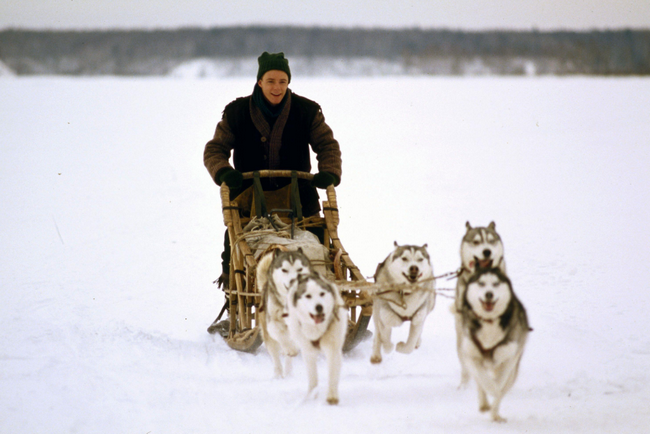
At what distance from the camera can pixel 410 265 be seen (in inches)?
122

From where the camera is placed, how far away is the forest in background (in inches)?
423

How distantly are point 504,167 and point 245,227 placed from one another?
691 centimetres

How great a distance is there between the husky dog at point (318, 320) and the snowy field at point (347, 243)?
23cm

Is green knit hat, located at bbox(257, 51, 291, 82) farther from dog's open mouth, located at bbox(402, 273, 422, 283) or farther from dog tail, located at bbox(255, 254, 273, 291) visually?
dog's open mouth, located at bbox(402, 273, 422, 283)

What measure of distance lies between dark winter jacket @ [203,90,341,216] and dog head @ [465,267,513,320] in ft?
6.79

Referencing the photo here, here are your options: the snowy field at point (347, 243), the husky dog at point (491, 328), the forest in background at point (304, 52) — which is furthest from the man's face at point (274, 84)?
the forest in background at point (304, 52)

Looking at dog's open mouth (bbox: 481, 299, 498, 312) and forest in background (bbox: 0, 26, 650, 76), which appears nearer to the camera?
dog's open mouth (bbox: 481, 299, 498, 312)

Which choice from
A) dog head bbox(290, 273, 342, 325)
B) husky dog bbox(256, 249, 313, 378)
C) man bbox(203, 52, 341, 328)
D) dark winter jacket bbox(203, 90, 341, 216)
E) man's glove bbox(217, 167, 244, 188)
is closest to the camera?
dog head bbox(290, 273, 342, 325)

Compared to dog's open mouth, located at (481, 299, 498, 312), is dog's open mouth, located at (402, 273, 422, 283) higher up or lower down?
lower down

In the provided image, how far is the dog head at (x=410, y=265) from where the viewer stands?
309cm

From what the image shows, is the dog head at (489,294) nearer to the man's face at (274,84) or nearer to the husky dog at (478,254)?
the husky dog at (478,254)

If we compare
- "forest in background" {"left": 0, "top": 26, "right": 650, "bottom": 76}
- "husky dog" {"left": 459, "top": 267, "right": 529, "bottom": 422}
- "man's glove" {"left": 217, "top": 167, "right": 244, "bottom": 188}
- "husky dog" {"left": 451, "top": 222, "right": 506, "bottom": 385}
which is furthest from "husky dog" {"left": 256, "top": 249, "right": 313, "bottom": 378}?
"forest in background" {"left": 0, "top": 26, "right": 650, "bottom": 76}

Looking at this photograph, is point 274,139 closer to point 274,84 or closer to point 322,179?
point 274,84

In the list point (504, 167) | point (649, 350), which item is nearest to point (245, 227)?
point (649, 350)
